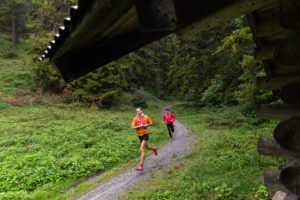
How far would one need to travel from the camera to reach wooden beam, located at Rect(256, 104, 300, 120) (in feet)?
8.65

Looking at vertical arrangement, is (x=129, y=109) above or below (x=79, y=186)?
above

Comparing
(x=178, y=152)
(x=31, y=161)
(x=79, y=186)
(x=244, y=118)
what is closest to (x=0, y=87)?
(x=31, y=161)

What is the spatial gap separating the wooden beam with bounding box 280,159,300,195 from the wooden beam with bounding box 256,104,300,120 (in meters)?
0.71

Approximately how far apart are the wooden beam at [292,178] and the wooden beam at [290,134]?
0.31 meters

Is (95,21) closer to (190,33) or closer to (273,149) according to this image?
(190,33)

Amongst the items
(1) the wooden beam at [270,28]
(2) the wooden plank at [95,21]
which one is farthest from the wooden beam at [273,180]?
(2) the wooden plank at [95,21]

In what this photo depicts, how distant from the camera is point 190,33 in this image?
1.75m

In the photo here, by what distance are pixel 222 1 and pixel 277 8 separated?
4.02ft

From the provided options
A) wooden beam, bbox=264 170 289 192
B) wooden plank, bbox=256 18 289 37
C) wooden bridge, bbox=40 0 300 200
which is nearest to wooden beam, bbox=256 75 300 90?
wooden bridge, bbox=40 0 300 200

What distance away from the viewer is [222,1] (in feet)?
4.73

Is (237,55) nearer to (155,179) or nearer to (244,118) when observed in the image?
(244,118)

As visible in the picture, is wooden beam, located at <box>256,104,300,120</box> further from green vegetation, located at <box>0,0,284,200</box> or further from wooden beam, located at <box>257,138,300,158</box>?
green vegetation, located at <box>0,0,284,200</box>

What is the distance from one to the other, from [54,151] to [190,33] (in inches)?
350

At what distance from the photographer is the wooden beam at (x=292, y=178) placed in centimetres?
246
